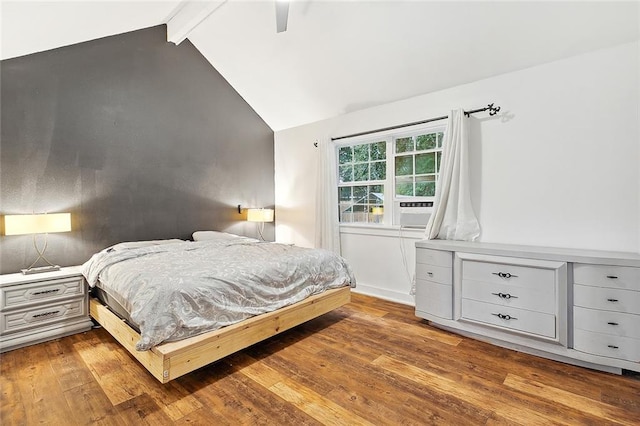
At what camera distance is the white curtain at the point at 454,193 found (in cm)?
304

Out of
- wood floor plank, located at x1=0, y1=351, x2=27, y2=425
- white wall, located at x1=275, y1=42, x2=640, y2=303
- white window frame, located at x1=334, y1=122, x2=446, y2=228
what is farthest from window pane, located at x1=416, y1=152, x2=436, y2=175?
wood floor plank, located at x1=0, y1=351, x2=27, y2=425

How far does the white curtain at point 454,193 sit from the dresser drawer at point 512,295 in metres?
0.58

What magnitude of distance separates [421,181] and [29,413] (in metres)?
3.63

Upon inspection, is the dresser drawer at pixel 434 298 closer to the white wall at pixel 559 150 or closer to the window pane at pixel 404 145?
the white wall at pixel 559 150

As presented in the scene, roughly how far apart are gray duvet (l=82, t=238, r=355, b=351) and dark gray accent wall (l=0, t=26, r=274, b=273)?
676 millimetres

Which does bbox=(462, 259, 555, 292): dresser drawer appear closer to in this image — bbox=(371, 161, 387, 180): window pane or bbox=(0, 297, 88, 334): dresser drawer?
bbox=(371, 161, 387, 180): window pane

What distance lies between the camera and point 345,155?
4406 mm

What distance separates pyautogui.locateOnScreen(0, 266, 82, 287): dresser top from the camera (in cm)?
244

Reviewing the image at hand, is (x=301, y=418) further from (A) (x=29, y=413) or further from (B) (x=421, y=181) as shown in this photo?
(B) (x=421, y=181)

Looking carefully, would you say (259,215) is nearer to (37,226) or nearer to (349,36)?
(37,226)

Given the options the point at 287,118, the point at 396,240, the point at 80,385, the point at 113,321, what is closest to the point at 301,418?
the point at 80,385

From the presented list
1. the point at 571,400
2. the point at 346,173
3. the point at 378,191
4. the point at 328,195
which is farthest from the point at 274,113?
the point at 571,400

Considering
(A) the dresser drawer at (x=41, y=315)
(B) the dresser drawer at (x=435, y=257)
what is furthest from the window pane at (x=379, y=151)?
(A) the dresser drawer at (x=41, y=315)

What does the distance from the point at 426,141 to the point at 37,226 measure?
382cm
